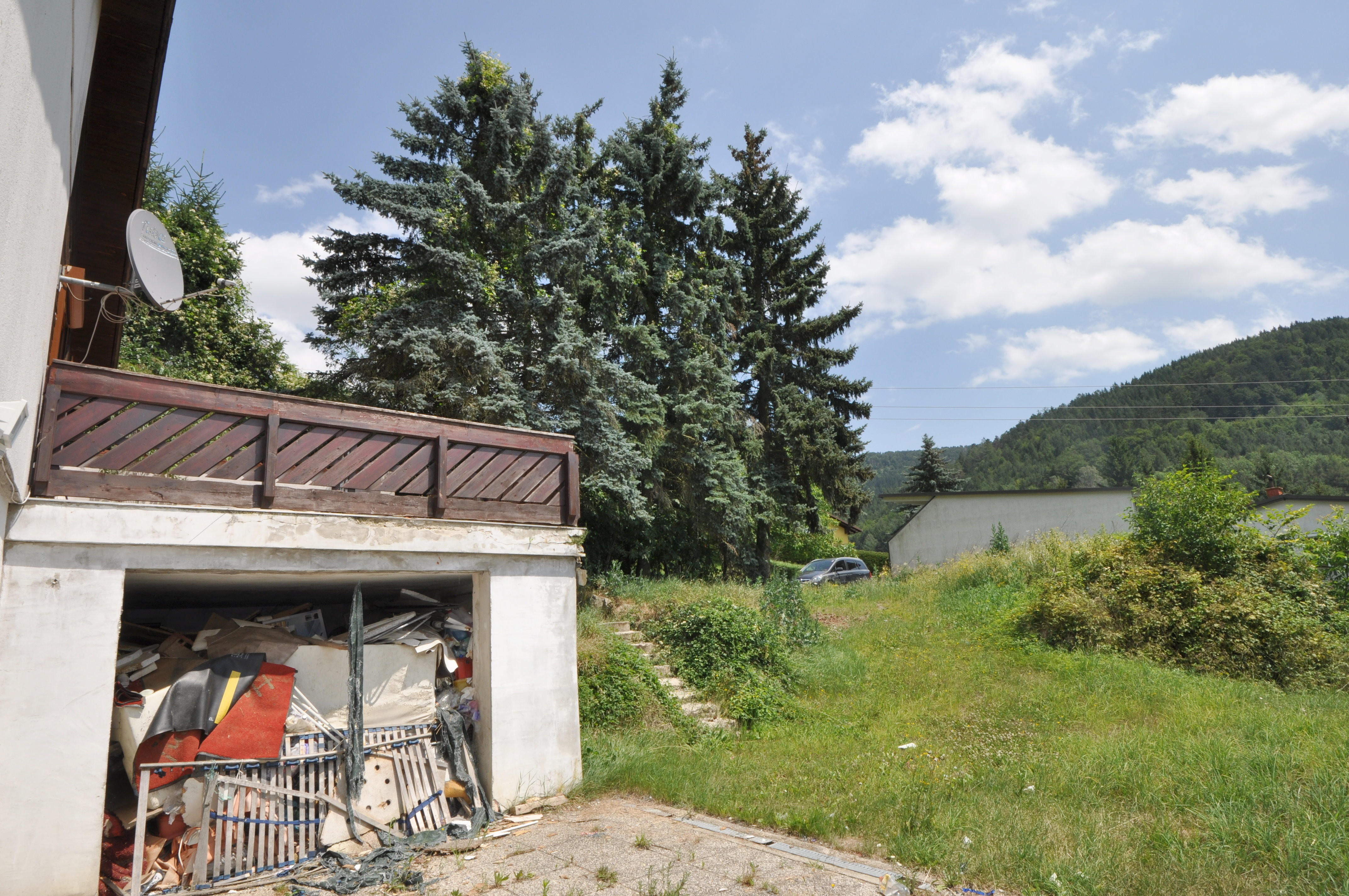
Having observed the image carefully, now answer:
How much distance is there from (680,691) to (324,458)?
6.53m

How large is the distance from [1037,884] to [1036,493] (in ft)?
64.4

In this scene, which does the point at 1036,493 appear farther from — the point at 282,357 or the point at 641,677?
the point at 282,357

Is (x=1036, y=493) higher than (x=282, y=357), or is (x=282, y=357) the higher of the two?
(x=282, y=357)

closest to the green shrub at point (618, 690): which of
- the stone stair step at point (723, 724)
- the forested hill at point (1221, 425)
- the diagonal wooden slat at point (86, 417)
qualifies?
the stone stair step at point (723, 724)

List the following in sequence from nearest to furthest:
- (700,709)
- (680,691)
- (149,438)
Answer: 1. (149,438)
2. (700,709)
3. (680,691)

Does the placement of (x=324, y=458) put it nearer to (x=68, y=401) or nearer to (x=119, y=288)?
(x=68, y=401)

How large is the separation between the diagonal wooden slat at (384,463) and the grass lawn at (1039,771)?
3.99 m

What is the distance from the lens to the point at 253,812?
20.3ft

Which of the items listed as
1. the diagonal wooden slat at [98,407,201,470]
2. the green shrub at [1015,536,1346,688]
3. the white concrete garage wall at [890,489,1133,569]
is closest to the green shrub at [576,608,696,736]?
the diagonal wooden slat at [98,407,201,470]

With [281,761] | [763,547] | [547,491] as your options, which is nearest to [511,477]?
[547,491]

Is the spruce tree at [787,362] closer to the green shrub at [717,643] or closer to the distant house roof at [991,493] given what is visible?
the distant house roof at [991,493]

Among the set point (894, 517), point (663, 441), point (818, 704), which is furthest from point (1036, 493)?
point (894, 517)

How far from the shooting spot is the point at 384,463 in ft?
24.2

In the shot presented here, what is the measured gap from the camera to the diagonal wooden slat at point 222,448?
618 centimetres
